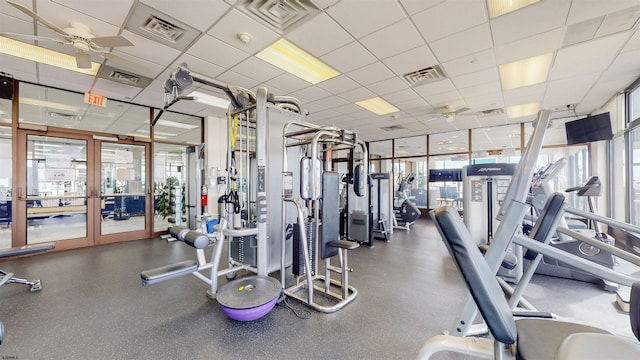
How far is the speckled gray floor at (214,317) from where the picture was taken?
1.99 metres

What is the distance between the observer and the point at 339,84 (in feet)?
14.6

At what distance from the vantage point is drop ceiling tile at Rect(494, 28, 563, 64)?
2.95m

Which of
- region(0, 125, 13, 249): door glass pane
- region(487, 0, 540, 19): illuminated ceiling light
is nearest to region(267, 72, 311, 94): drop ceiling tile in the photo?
region(487, 0, 540, 19): illuminated ceiling light

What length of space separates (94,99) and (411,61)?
585cm

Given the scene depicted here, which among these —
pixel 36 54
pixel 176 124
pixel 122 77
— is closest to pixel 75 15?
pixel 36 54

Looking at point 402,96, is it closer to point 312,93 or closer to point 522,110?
point 312,93

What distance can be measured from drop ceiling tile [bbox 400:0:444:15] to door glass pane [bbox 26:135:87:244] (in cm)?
641

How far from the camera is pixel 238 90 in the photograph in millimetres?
2895

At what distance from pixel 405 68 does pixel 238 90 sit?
8.50 ft

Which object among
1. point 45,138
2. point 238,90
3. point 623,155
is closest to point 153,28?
point 238,90

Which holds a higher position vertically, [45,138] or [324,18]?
[324,18]

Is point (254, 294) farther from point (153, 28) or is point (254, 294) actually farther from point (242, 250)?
point (153, 28)

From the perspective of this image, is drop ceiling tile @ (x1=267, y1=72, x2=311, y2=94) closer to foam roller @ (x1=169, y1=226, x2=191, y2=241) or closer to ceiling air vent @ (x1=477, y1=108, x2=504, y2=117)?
foam roller @ (x1=169, y1=226, x2=191, y2=241)

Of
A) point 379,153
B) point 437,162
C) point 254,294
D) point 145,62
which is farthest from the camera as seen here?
point 379,153
